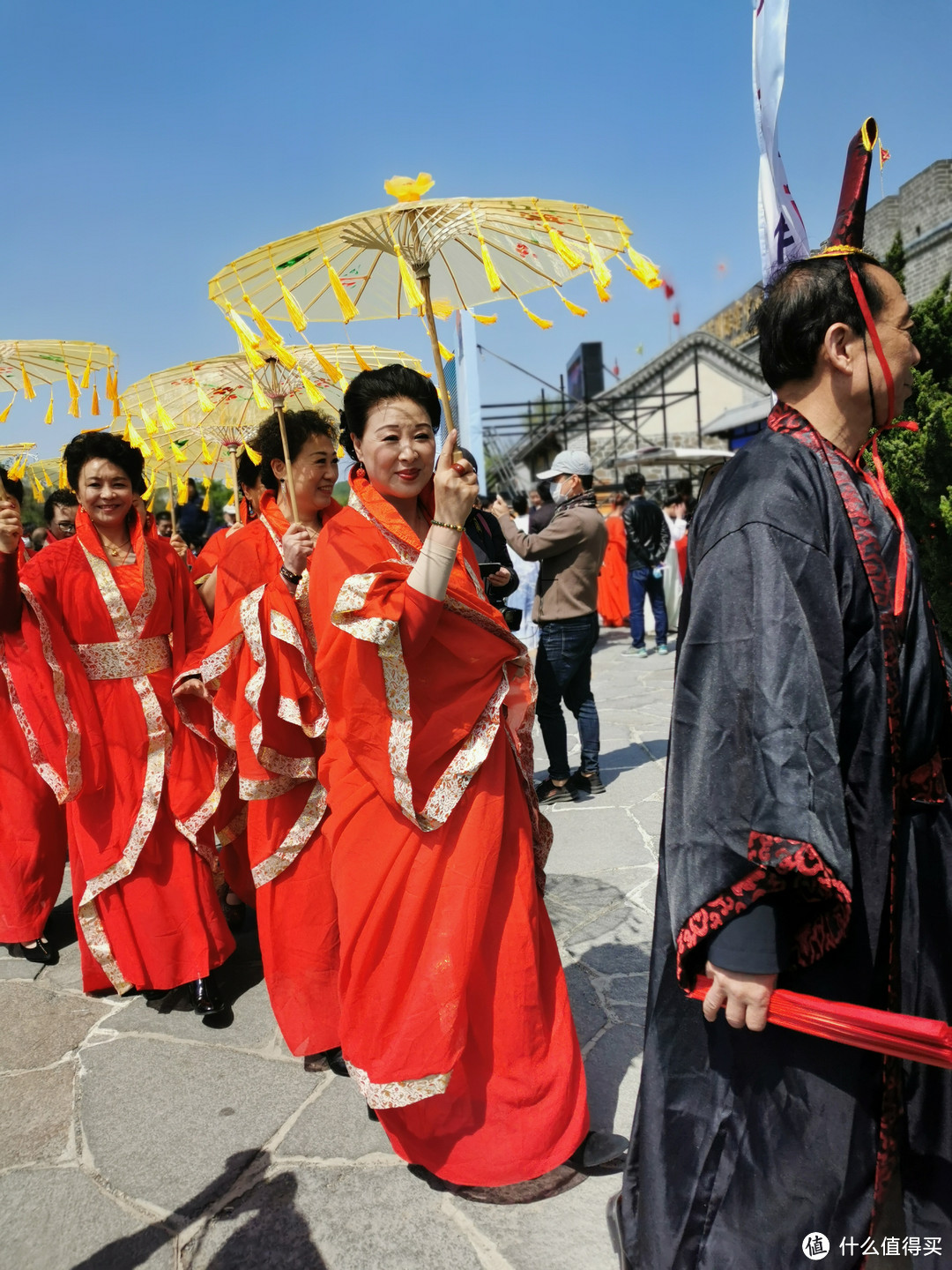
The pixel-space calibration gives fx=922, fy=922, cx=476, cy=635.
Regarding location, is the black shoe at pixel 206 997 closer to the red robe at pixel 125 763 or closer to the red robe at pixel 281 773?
the red robe at pixel 125 763

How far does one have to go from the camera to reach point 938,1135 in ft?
5.04

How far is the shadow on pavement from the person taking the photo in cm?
207


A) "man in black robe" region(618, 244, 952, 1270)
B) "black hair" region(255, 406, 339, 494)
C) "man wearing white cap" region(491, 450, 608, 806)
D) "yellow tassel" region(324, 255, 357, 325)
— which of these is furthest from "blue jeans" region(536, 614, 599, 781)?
"man in black robe" region(618, 244, 952, 1270)

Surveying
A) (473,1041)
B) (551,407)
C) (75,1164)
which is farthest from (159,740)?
(551,407)

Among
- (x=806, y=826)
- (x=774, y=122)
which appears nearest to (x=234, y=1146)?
(x=806, y=826)

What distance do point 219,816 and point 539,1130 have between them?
1801 mm

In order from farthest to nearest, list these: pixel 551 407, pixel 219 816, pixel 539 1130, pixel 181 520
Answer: pixel 551 407, pixel 181 520, pixel 219 816, pixel 539 1130

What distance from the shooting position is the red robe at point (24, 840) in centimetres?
378

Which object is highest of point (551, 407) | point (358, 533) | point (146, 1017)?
point (551, 407)

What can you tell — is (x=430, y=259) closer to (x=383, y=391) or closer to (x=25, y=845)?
(x=383, y=391)

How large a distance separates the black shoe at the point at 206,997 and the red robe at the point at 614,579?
953 cm

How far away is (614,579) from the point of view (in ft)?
40.9

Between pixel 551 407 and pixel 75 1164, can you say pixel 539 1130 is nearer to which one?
pixel 75 1164

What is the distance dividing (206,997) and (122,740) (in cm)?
95
